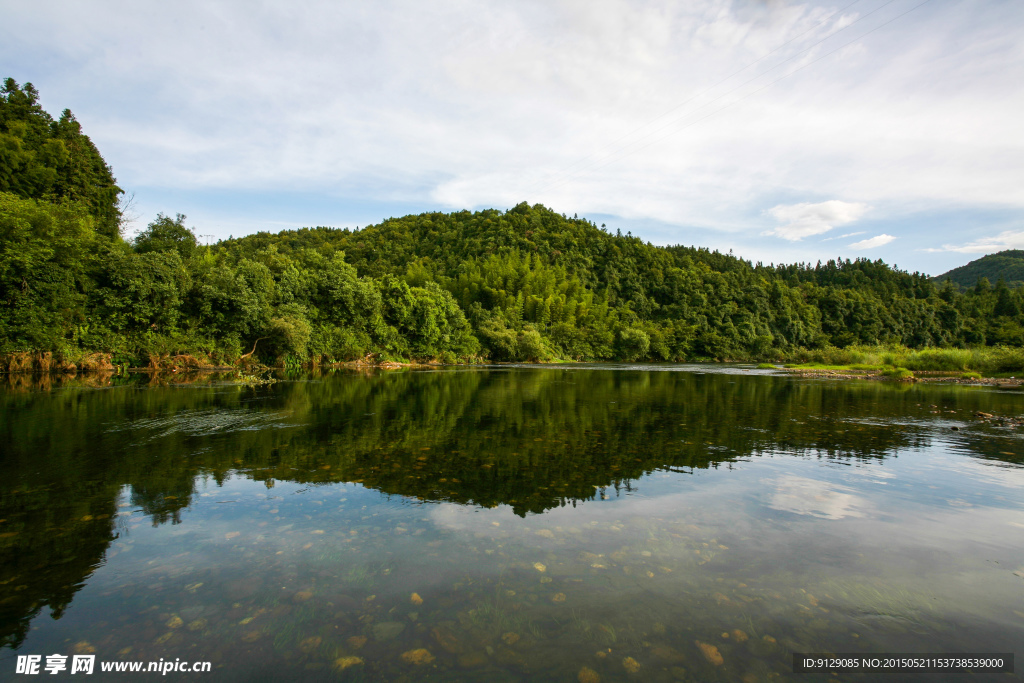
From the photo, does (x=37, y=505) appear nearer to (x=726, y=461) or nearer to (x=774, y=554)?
(x=774, y=554)

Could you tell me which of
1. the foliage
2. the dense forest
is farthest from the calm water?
the foliage

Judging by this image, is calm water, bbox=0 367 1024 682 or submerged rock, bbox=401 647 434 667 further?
calm water, bbox=0 367 1024 682

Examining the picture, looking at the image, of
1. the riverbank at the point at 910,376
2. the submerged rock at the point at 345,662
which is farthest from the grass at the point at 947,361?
the submerged rock at the point at 345,662

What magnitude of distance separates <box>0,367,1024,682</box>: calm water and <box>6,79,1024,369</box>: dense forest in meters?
24.7

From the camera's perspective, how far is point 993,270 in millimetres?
157375

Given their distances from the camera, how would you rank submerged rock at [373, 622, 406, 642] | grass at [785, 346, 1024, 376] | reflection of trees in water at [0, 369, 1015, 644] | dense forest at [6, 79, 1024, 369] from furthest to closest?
1. grass at [785, 346, 1024, 376]
2. dense forest at [6, 79, 1024, 369]
3. reflection of trees in water at [0, 369, 1015, 644]
4. submerged rock at [373, 622, 406, 642]

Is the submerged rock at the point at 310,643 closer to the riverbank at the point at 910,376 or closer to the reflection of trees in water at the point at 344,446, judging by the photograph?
the reflection of trees in water at the point at 344,446

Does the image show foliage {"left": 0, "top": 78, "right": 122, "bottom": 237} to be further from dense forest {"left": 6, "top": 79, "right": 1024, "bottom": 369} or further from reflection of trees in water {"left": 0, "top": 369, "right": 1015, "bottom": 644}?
reflection of trees in water {"left": 0, "top": 369, "right": 1015, "bottom": 644}

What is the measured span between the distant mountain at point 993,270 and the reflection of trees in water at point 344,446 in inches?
7351

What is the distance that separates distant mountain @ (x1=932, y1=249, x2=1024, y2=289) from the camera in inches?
5803

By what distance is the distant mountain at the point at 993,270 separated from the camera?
484 ft
